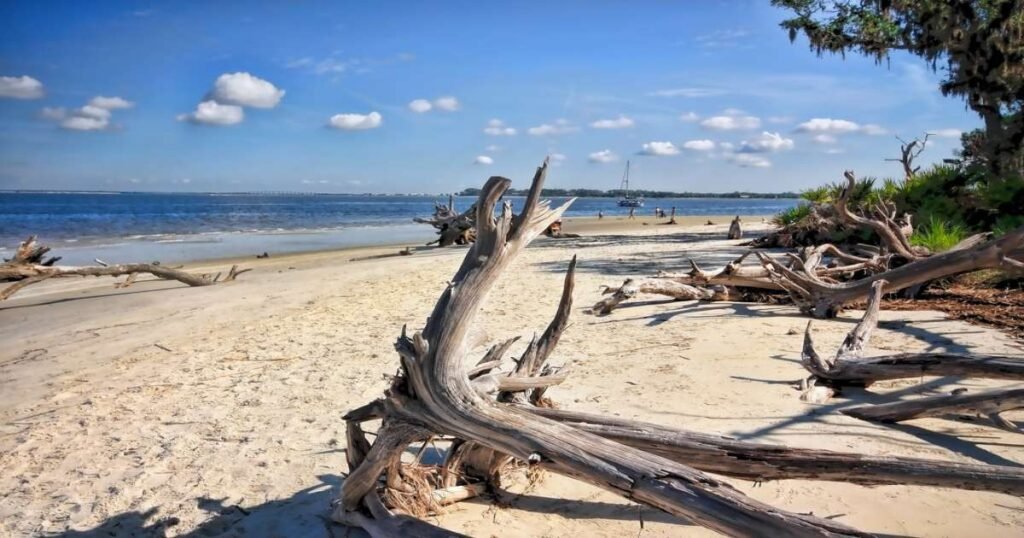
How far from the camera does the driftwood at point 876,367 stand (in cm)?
373

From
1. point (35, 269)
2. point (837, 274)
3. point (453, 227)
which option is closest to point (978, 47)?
point (837, 274)

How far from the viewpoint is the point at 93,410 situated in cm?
492

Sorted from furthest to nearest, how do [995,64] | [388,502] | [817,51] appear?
[817,51] → [995,64] → [388,502]

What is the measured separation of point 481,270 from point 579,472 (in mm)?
926

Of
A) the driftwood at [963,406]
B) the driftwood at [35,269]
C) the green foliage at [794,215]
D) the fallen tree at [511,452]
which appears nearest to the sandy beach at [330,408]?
the driftwood at [963,406]

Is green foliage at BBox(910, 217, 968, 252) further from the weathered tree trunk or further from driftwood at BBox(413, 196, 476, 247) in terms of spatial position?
driftwood at BBox(413, 196, 476, 247)

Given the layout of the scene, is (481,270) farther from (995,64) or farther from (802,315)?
(995,64)

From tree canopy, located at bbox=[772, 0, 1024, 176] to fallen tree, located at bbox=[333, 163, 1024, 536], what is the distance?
15.1 metres

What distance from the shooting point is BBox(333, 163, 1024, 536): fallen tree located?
216 centimetres

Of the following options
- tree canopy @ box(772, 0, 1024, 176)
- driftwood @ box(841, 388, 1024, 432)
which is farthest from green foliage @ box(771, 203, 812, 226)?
driftwood @ box(841, 388, 1024, 432)

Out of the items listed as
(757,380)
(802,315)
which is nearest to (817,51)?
(802,315)

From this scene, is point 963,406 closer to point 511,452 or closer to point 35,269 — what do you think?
point 511,452

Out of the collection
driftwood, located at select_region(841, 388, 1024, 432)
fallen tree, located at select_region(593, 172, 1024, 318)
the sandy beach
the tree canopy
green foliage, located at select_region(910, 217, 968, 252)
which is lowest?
the sandy beach

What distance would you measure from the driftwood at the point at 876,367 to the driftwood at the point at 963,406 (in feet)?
0.60
